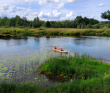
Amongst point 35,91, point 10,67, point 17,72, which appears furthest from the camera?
point 10,67

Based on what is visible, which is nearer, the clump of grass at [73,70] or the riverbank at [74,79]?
the riverbank at [74,79]

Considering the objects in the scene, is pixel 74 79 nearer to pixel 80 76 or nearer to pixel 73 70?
pixel 80 76

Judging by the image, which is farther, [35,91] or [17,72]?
[17,72]

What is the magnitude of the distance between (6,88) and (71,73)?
238 inches

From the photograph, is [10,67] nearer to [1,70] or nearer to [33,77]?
[1,70]

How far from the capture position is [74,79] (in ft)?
30.8

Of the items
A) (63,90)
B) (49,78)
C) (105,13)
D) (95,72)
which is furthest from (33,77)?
(105,13)

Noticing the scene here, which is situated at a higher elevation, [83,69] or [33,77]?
[83,69]

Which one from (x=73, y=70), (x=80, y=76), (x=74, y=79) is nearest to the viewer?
(x=74, y=79)

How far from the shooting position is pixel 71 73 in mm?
11617

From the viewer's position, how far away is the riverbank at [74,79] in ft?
24.8

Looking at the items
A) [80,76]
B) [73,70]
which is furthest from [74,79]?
[73,70]

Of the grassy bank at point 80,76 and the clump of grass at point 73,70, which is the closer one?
the grassy bank at point 80,76

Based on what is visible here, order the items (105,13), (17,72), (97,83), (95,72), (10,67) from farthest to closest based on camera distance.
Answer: (105,13) → (10,67) → (17,72) → (95,72) → (97,83)
